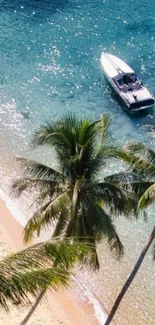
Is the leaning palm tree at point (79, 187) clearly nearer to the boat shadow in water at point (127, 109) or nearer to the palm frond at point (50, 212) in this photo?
the palm frond at point (50, 212)

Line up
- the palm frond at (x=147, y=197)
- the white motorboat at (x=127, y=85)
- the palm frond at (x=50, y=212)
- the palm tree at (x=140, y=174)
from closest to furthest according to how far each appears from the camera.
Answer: the palm frond at (x=50, y=212) < the palm frond at (x=147, y=197) < the palm tree at (x=140, y=174) < the white motorboat at (x=127, y=85)

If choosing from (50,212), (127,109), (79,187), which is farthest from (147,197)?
(127,109)

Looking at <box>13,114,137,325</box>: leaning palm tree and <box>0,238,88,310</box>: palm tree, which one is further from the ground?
<box>0,238,88,310</box>: palm tree

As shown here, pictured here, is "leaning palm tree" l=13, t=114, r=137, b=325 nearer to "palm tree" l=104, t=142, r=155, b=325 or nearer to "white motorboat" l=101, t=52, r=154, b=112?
"palm tree" l=104, t=142, r=155, b=325

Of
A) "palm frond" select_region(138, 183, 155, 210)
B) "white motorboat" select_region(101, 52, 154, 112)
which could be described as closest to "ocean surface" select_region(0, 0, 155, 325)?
"white motorboat" select_region(101, 52, 154, 112)

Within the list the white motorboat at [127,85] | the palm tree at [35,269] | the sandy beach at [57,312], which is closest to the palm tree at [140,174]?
the palm tree at [35,269]

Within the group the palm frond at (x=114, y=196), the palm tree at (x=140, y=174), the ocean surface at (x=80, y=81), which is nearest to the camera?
the palm frond at (x=114, y=196)
